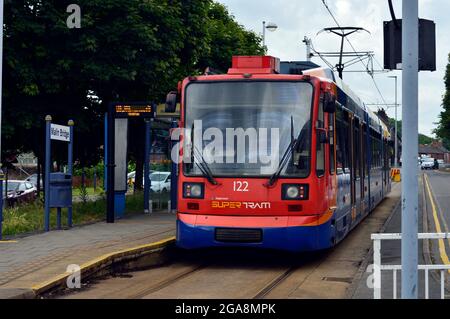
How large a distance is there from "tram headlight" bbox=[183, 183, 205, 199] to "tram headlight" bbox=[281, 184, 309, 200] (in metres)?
1.24

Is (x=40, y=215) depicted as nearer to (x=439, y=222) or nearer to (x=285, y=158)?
(x=285, y=158)

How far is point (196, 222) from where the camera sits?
12.4 metres

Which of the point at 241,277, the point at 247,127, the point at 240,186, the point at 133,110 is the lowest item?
the point at 241,277

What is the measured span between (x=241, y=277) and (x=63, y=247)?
9.88 ft

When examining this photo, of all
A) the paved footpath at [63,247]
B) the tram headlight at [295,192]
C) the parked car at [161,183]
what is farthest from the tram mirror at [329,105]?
the parked car at [161,183]

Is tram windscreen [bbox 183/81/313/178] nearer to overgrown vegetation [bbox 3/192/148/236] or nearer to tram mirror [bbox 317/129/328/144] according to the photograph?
tram mirror [bbox 317/129/328/144]

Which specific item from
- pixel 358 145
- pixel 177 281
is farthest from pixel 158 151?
pixel 177 281

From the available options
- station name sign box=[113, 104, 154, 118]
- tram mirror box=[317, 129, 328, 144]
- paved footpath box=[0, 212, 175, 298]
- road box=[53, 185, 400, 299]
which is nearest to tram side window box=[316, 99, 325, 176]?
tram mirror box=[317, 129, 328, 144]

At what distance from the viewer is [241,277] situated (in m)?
11.6

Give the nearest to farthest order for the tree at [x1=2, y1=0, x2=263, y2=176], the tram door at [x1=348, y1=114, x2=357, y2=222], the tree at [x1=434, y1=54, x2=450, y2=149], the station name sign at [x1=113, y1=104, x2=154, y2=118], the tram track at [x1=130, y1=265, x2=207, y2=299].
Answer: the tram track at [x1=130, y1=265, x2=207, y2=299]
the tram door at [x1=348, y1=114, x2=357, y2=222]
the station name sign at [x1=113, y1=104, x2=154, y2=118]
the tree at [x1=2, y1=0, x2=263, y2=176]
the tree at [x1=434, y1=54, x2=450, y2=149]

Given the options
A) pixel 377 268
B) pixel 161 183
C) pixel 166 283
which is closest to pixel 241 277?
pixel 166 283

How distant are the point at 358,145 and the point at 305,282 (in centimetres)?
716

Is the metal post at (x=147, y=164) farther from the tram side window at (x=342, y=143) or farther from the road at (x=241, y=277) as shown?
the road at (x=241, y=277)

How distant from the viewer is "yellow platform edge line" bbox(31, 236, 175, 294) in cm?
914
